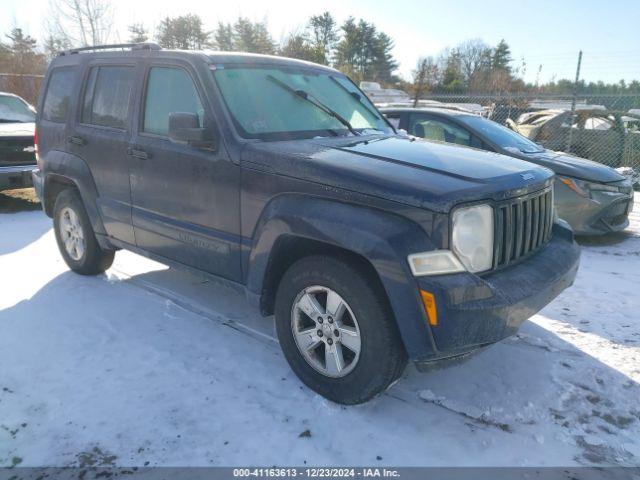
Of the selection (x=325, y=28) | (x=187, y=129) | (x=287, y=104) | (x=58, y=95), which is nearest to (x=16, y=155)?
(x=58, y=95)

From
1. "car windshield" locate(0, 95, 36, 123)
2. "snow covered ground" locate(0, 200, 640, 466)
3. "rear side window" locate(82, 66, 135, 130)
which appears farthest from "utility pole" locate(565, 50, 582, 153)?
"car windshield" locate(0, 95, 36, 123)

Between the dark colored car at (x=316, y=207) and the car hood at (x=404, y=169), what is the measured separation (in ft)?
0.04

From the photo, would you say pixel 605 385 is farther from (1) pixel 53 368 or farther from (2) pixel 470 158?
(1) pixel 53 368

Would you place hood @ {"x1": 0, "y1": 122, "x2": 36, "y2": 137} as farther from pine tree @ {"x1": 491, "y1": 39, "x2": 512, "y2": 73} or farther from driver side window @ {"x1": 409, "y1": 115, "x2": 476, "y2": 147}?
pine tree @ {"x1": 491, "y1": 39, "x2": 512, "y2": 73}

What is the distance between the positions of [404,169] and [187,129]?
1401 millimetres

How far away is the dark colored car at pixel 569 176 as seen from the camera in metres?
5.96

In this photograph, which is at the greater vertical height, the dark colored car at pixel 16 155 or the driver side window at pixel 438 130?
the driver side window at pixel 438 130

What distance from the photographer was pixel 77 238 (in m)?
4.80

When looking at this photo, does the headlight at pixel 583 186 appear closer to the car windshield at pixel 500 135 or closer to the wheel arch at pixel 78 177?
the car windshield at pixel 500 135

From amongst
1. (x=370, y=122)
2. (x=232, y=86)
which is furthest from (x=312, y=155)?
(x=370, y=122)

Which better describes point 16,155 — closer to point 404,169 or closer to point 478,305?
point 404,169

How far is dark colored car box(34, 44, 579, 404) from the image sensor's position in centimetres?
245

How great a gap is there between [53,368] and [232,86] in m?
2.19

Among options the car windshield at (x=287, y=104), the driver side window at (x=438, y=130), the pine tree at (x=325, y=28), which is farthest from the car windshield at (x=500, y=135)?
the pine tree at (x=325, y=28)
